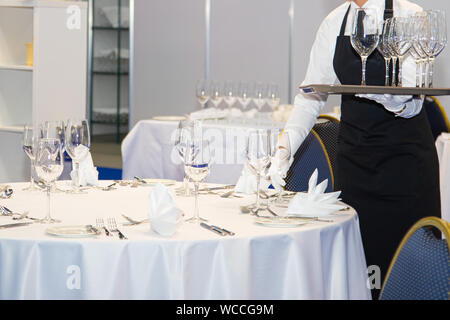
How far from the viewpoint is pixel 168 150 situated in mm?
4848

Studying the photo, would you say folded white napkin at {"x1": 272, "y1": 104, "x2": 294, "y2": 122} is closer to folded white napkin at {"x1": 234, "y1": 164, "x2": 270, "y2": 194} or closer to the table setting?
folded white napkin at {"x1": 234, "y1": 164, "x2": 270, "y2": 194}

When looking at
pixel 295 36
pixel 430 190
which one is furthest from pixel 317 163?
pixel 295 36

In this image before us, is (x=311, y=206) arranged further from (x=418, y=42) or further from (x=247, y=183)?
(x=418, y=42)

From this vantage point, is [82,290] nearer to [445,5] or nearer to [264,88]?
[264,88]

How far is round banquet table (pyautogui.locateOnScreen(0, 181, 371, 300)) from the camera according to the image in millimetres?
1601

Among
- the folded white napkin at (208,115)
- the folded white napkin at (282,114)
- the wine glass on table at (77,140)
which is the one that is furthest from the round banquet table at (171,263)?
the folded white napkin at (282,114)

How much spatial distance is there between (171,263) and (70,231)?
0.28 metres

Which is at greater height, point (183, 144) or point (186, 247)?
point (183, 144)

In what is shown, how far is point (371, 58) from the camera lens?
251 cm

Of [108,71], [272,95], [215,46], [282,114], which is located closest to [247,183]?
[282,114]

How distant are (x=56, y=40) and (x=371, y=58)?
2.86 m

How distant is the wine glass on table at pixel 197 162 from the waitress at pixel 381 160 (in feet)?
2.47

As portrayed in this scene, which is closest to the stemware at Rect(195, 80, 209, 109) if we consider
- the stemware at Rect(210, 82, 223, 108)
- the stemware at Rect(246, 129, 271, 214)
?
the stemware at Rect(210, 82, 223, 108)

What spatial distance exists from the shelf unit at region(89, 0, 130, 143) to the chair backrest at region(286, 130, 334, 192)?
6700mm
